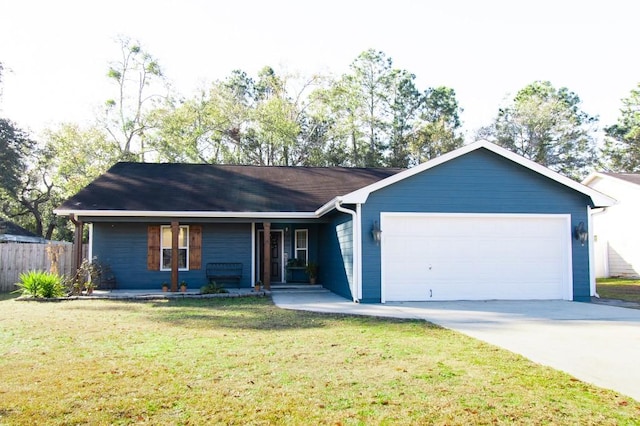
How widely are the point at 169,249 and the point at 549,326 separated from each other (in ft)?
34.9

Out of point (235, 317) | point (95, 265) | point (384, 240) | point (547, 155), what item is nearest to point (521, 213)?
point (384, 240)

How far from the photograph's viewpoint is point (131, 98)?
32219 mm

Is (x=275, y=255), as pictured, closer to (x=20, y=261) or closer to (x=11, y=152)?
(x=20, y=261)

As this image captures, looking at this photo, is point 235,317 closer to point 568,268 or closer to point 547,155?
point 568,268

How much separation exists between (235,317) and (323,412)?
5.58 meters

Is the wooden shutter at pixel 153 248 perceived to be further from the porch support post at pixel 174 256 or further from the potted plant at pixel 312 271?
the potted plant at pixel 312 271

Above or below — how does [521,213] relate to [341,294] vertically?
above

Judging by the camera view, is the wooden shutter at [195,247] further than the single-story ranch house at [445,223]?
Yes

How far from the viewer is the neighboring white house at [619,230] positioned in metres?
20.8

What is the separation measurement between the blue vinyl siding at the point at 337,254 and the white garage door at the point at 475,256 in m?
0.91

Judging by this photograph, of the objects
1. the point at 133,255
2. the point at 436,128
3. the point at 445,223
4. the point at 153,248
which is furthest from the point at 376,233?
the point at 436,128

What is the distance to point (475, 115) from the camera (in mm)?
38281

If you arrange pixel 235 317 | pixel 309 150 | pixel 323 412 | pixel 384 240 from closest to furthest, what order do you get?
pixel 323 412
pixel 235 317
pixel 384 240
pixel 309 150

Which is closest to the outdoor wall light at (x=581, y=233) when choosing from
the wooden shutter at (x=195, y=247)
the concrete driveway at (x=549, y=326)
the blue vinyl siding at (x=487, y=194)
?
the blue vinyl siding at (x=487, y=194)
